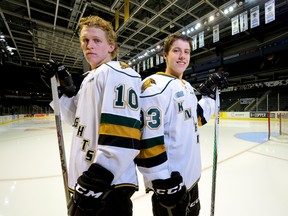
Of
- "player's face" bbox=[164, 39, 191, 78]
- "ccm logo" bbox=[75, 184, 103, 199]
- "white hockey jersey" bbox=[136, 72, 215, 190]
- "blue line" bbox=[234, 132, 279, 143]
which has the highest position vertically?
"player's face" bbox=[164, 39, 191, 78]

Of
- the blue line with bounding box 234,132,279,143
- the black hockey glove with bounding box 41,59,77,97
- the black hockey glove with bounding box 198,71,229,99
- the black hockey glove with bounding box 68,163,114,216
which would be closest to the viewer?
the black hockey glove with bounding box 68,163,114,216

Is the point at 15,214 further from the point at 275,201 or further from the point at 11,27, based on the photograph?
the point at 11,27

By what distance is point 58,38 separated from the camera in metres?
10.8

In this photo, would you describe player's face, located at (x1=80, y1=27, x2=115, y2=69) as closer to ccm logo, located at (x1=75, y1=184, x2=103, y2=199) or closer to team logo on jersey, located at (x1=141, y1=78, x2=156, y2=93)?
team logo on jersey, located at (x1=141, y1=78, x2=156, y2=93)

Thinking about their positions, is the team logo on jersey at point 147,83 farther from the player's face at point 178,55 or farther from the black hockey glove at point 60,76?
the black hockey glove at point 60,76

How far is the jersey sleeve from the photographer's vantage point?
612 millimetres

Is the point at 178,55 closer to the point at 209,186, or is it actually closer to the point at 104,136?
the point at 104,136

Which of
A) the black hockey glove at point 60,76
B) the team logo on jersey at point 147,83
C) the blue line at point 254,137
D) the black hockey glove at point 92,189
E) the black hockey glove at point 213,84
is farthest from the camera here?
the blue line at point 254,137

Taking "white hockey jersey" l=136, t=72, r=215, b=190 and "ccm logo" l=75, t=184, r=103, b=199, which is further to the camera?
"white hockey jersey" l=136, t=72, r=215, b=190

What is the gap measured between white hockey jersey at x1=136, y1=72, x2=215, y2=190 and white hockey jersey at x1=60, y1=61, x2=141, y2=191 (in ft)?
0.31

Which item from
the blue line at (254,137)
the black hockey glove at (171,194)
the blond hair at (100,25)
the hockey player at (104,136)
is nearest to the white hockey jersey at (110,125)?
the hockey player at (104,136)

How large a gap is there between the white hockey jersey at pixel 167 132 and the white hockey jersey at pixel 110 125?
94 mm

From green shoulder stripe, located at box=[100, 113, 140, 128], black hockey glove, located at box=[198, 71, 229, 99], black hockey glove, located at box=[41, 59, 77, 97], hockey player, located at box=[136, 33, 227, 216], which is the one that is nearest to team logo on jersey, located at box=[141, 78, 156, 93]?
hockey player, located at box=[136, 33, 227, 216]

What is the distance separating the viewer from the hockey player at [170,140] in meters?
0.75
